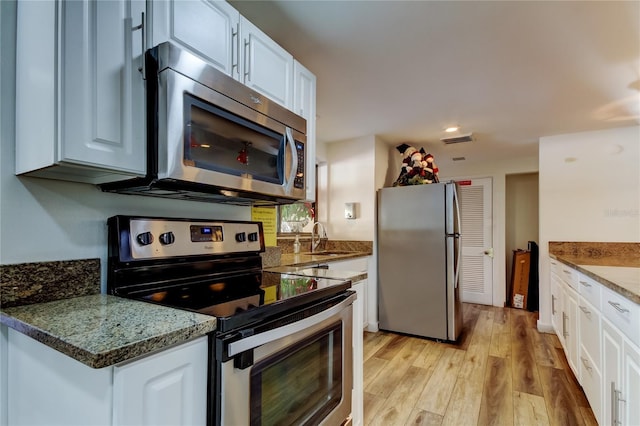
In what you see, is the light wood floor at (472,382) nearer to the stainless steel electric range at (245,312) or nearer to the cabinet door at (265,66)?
the stainless steel electric range at (245,312)

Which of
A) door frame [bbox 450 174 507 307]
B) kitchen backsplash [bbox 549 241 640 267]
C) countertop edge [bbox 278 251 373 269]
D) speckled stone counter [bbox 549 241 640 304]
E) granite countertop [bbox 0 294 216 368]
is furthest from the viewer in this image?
door frame [bbox 450 174 507 307]

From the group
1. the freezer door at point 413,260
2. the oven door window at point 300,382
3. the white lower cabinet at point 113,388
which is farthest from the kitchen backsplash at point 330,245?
the white lower cabinet at point 113,388

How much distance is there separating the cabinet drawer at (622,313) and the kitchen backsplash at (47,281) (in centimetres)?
196

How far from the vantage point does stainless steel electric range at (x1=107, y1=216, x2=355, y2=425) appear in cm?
84

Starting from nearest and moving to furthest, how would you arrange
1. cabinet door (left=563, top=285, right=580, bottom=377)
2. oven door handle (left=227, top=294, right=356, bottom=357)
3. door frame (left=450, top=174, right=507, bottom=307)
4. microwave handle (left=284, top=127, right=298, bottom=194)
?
oven door handle (left=227, top=294, right=356, bottom=357) → microwave handle (left=284, top=127, right=298, bottom=194) → cabinet door (left=563, top=285, right=580, bottom=377) → door frame (left=450, top=174, right=507, bottom=307)

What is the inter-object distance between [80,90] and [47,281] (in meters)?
0.59

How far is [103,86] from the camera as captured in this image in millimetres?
919

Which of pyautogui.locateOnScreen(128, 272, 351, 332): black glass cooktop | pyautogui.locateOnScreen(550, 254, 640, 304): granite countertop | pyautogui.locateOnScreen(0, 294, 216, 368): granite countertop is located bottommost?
pyautogui.locateOnScreen(550, 254, 640, 304): granite countertop

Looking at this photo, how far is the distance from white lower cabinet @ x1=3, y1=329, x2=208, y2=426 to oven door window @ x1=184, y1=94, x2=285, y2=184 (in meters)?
0.61

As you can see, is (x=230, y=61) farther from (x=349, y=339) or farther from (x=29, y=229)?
(x=349, y=339)

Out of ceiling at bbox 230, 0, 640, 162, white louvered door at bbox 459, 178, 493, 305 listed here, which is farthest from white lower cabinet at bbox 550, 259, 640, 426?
white louvered door at bbox 459, 178, 493, 305

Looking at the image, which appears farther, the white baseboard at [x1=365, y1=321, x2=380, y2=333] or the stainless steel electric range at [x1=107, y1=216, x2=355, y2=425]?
the white baseboard at [x1=365, y1=321, x2=380, y2=333]

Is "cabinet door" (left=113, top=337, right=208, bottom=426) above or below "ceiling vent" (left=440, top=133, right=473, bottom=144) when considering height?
below

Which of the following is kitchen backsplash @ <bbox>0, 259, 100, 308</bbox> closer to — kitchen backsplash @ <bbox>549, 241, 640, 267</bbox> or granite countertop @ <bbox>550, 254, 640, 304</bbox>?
granite countertop @ <bbox>550, 254, 640, 304</bbox>
